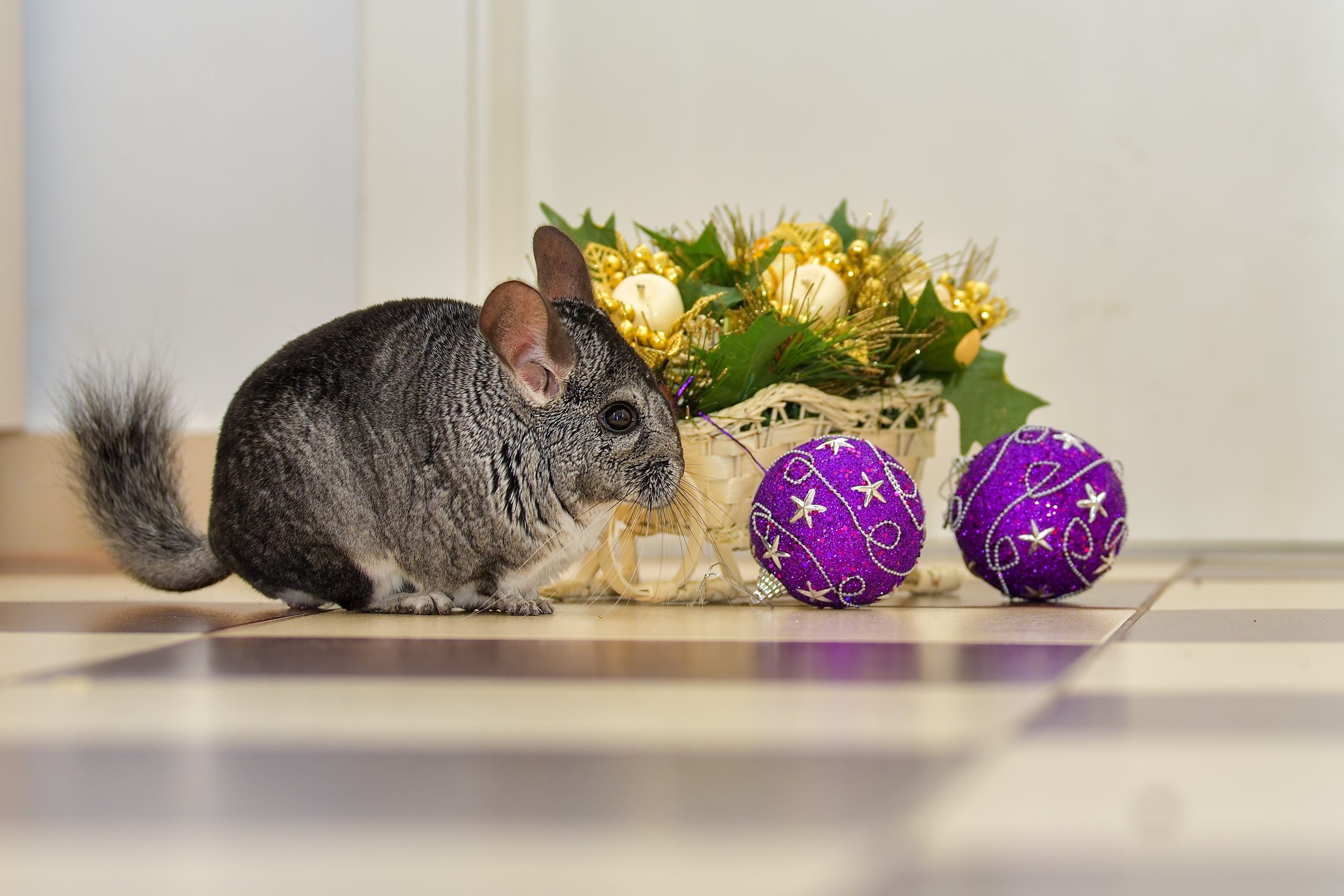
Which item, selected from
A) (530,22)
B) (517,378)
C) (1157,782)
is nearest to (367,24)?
(530,22)

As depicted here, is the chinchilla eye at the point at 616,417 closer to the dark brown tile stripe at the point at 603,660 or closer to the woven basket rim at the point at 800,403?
the woven basket rim at the point at 800,403

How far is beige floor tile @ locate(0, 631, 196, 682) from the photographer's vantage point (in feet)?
2.92

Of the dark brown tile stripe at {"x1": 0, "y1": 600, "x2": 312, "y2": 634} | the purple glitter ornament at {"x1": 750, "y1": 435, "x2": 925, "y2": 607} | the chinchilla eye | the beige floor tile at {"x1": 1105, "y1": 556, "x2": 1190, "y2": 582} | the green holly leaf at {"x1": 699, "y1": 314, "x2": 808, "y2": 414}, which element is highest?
the green holly leaf at {"x1": 699, "y1": 314, "x2": 808, "y2": 414}

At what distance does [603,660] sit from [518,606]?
34 centimetres

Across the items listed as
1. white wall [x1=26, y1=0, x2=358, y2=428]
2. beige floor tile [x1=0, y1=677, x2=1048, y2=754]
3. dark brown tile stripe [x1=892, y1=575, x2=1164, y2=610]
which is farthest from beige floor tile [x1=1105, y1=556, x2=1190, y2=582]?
white wall [x1=26, y1=0, x2=358, y2=428]

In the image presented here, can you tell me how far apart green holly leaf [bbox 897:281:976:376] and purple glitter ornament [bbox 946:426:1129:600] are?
125mm

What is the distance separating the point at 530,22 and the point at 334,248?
0.58 m

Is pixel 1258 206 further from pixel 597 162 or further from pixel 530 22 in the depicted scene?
pixel 530 22

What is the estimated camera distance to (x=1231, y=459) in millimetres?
2289

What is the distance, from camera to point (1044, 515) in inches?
51.8

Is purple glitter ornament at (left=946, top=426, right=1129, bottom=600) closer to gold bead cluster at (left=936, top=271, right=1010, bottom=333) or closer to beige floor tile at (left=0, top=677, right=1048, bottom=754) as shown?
gold bead cluster at (left=936, top=271, right=1010, bottom=333)

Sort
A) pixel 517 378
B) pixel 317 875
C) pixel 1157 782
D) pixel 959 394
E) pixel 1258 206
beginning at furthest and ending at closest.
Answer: pixel 1258 206 < pixel 959 394 < pixel 517 378 < pixel 1157 782 < pixel 317 875

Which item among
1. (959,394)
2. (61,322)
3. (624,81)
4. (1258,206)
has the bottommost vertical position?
(959,394)

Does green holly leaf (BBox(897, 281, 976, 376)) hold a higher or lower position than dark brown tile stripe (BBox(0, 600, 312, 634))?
higher
